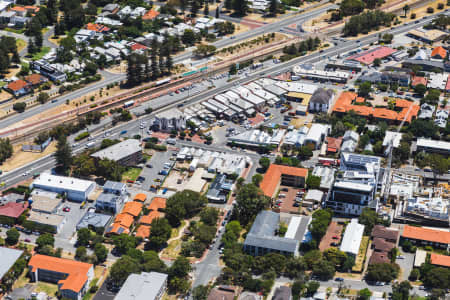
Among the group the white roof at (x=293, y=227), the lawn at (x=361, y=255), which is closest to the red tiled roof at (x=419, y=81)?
the lawn at (x=361, y=255)

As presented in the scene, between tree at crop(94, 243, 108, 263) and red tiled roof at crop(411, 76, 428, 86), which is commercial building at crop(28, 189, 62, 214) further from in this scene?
red tiled roof at crop(411, 76, 428, 86)

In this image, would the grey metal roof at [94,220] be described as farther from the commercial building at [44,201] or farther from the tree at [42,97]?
the tree at [42,97]

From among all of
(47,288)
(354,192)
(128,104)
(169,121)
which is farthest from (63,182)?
(354,192)

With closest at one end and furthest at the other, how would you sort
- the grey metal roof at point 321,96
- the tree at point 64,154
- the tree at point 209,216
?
the tree at point 209,216 → the tree at point 64,154 → the grey metal roof at point 321,96

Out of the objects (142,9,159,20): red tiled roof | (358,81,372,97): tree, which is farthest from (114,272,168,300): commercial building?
(142,9,159,20): red tiled roof

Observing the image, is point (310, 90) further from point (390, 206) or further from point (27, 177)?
point (27, 177)
